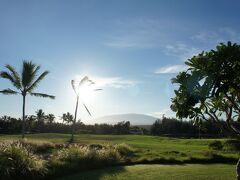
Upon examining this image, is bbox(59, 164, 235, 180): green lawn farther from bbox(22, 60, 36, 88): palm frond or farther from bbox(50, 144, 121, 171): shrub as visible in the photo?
bbox(22, 60, 36, 88): palm frond

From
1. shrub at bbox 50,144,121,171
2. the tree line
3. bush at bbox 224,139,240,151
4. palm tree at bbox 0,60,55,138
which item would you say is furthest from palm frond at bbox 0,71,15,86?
the tree line

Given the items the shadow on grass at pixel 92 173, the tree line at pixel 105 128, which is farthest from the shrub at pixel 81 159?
the tree line at pixel 105 128

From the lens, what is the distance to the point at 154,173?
1617cm

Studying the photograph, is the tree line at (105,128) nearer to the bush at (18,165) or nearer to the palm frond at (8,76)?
the palm frond at (8,76)

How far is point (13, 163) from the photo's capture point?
1388 centimetres

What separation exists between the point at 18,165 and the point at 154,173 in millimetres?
6028

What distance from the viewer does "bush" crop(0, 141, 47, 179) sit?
13367mm

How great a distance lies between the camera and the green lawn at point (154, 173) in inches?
600

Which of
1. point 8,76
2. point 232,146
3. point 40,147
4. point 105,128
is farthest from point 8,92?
point 105,128

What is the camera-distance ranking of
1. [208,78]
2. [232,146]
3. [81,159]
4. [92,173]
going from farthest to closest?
[232,146] < [81,159] < [92,173] < [208,78]

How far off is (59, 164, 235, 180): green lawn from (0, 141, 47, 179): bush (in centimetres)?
132

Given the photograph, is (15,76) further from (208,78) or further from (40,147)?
(208,78)

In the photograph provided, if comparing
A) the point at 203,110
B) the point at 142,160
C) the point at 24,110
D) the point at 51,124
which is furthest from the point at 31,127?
the point at 203,110

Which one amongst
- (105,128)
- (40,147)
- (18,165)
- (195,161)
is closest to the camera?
(18,165)
